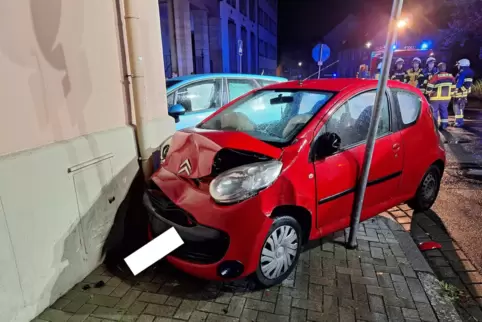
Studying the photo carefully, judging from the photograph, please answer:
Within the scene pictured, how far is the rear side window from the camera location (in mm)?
3559

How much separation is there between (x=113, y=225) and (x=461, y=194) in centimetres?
476

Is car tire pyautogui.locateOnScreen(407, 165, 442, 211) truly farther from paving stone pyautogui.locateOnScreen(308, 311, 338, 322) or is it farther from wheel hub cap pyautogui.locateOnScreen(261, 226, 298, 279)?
paving stone pyautogui.locateOnScreen(308, 311, 338, 322)

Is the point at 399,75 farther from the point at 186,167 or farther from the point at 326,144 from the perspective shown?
the point at 186,167

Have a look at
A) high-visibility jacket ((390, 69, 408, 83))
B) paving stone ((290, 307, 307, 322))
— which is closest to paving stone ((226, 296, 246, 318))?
paving stone ((290, 307, 307, 322))

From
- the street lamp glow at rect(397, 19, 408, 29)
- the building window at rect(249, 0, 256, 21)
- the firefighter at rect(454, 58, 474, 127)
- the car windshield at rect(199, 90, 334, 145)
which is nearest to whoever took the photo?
the street lamp glow at rect(397, 19, 408, 29)

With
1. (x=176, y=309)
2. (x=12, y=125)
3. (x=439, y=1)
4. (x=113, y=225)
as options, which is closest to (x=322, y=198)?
(x=176, y=309)

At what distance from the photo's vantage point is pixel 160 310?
2498 mm

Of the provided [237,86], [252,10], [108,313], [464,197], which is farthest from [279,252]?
[252,10]

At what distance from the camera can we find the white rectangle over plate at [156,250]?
2566 millimetres

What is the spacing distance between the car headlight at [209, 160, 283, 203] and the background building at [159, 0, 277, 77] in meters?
15.1

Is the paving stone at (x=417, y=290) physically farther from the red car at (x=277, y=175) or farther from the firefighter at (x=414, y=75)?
the firefighter at (x=414, y=75)

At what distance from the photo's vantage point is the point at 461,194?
4.79m

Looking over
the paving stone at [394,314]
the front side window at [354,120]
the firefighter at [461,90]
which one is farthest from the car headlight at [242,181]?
the firefighter at [461,90]

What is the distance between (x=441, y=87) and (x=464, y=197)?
6085mm
